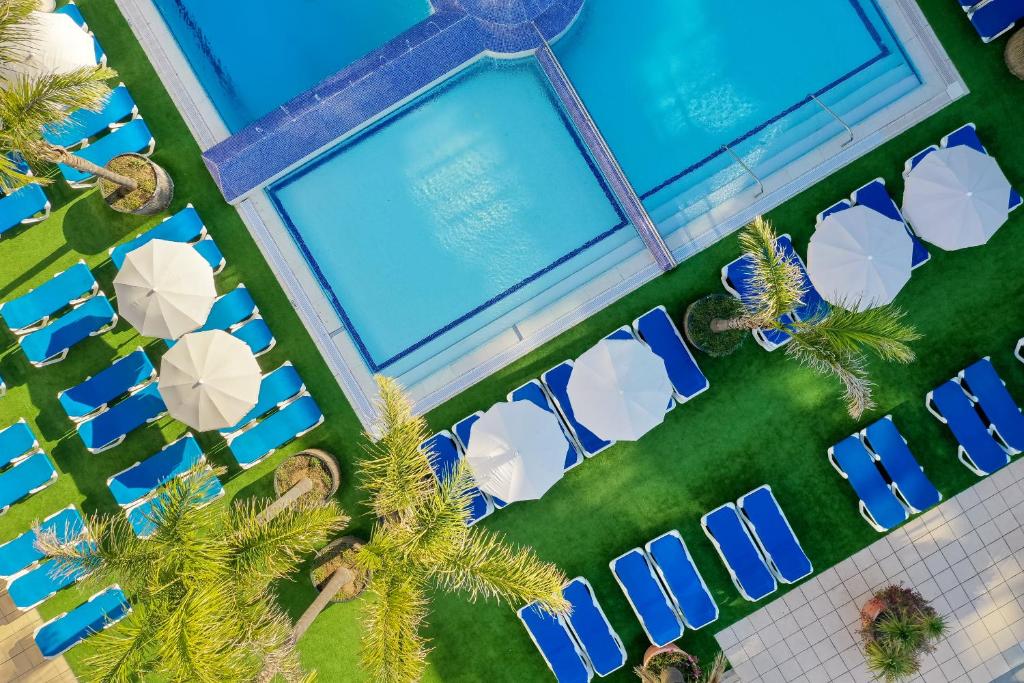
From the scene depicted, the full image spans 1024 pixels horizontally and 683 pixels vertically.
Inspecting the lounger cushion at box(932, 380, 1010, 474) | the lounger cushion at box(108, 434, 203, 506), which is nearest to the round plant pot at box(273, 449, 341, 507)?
the lounger cushion at box(108, 434, 203, 506)

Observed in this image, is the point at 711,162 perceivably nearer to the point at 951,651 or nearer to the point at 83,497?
the point at 951,651

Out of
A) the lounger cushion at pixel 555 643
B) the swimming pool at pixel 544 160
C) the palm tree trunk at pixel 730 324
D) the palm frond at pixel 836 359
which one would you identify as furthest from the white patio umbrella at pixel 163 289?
the palm frond at pixel 836 359

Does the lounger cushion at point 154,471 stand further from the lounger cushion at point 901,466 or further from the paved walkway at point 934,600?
the lounger cushion at point 901,466

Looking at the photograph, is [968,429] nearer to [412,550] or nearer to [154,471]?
[412,550]

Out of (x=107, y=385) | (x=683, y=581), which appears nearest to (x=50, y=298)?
(x=107, y=385)

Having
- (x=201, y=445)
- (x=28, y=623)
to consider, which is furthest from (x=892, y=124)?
(x=28, y=623)

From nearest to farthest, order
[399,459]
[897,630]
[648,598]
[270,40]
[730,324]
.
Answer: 1. [399,459]
2. [730,324]
3. [897,630]
4. [648,598]
5. [270,40]

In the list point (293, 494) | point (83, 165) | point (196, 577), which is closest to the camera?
point (196, 577)
